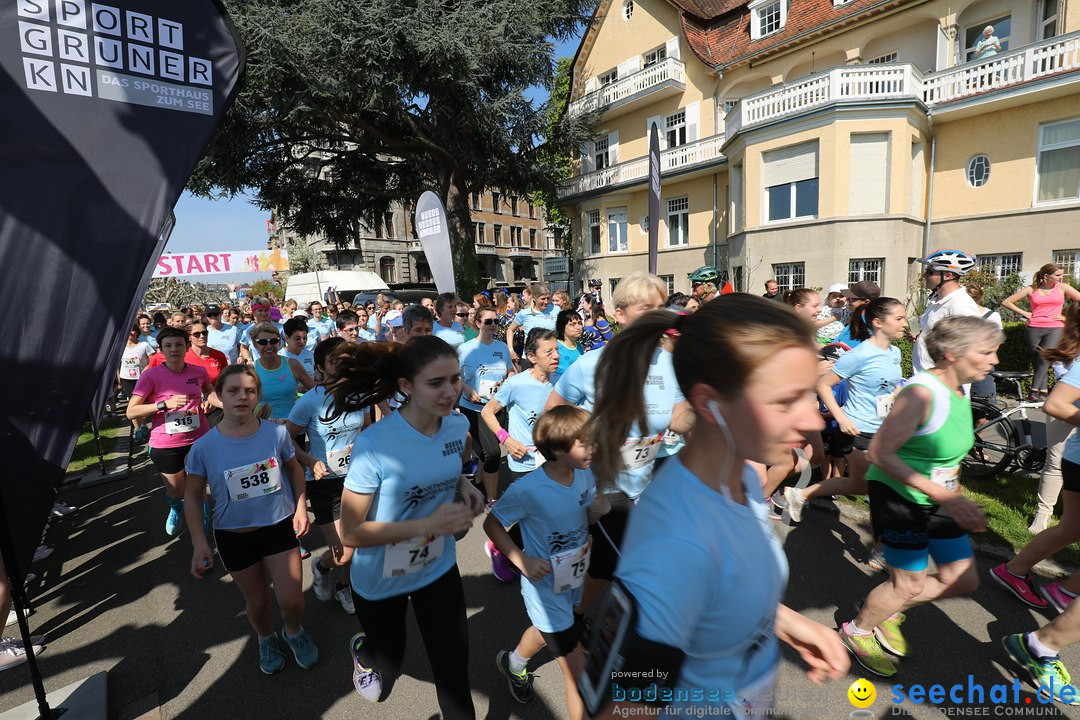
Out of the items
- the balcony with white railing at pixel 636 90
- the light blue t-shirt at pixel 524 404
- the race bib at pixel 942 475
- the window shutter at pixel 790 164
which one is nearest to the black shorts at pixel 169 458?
the light blue t-shirt at pixel 524 404

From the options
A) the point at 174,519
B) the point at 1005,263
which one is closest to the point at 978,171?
the point at 1005,263

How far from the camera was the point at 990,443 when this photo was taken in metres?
5.01

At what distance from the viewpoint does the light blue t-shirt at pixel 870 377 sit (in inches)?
156

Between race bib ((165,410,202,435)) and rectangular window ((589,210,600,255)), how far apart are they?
73.7 ft

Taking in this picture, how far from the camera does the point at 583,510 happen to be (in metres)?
2.56

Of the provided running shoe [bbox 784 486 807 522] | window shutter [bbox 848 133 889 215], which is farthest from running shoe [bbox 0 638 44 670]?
window shutter [bbox 848 133 889 215]

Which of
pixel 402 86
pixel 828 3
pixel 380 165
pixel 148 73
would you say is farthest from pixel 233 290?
pixel 148 73

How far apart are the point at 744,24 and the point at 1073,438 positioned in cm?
2253

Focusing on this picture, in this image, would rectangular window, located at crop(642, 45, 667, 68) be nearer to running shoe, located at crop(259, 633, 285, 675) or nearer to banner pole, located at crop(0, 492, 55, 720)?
running shoe, located at crop(259, 633, 285, 675)

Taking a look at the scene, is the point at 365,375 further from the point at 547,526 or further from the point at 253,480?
the point at 547,526

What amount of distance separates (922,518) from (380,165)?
21.8 metres

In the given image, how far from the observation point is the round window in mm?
15023

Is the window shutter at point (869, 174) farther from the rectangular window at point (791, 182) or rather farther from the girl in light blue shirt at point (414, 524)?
the girl in light blue shirt at point (414, 524)

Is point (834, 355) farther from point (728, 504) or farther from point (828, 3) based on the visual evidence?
point (828, 3)
